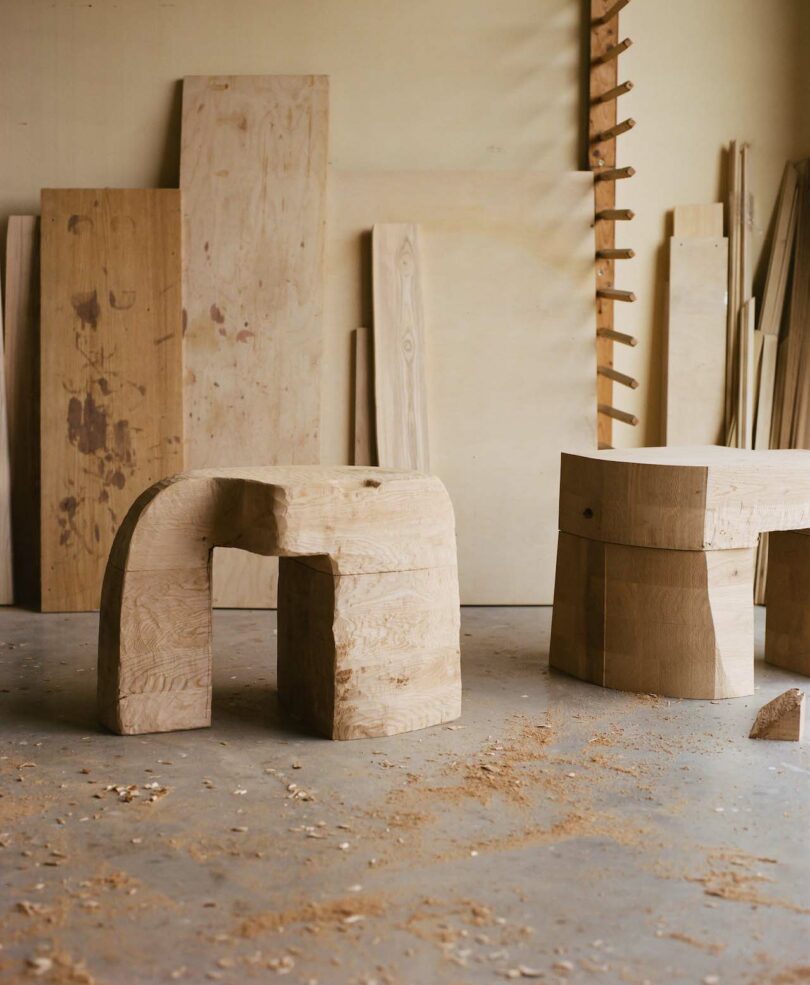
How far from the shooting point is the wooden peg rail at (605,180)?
16.9 feet

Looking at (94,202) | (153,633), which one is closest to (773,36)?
(94,202)

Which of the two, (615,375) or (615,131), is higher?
(615,131)

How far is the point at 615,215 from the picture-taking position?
5.04m

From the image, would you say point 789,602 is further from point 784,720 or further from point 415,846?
point 415,846

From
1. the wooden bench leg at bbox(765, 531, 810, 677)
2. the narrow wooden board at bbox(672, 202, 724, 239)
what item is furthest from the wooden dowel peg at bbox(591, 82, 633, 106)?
the wooden bench leg at bbox(765, 531, 810, 677)

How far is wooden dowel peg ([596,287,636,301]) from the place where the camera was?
4.91 metres

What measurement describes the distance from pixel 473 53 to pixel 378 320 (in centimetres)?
132

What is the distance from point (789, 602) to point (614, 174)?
1.98 m

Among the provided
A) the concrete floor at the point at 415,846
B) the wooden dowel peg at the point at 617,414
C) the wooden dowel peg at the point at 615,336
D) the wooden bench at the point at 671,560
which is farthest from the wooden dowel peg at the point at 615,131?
the concrete floor at the point at 415,846

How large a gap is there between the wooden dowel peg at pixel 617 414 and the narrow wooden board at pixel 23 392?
263 centimetres

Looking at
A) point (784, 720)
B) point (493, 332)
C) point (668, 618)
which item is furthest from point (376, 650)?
point (493, 332)

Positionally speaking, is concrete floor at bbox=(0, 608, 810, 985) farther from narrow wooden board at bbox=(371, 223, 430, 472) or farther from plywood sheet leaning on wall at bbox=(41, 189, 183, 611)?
narrow wooden board at bbox=(371, 223, 430, 472)

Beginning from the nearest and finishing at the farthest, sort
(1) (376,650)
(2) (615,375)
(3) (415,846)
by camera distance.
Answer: (3) (415,846)
(1) (376,650)
(2) (615,375)

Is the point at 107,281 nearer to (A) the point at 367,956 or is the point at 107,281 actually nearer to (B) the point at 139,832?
Answer: (B) the point at 139,832
